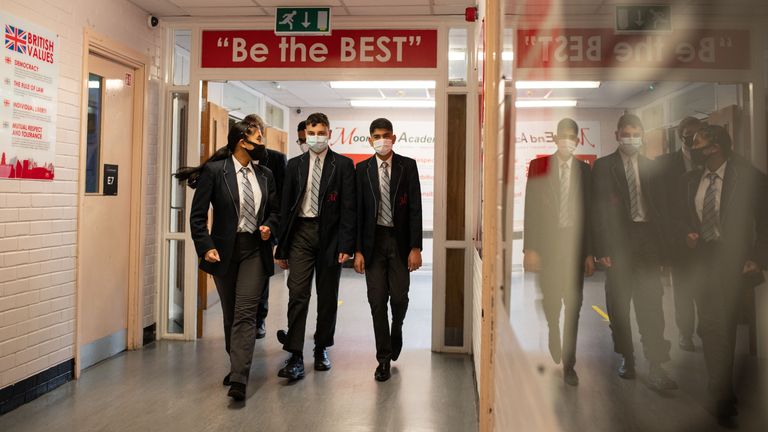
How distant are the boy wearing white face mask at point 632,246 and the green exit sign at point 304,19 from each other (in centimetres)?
420

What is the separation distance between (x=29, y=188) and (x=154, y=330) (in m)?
1.81

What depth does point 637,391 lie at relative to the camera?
32 cm

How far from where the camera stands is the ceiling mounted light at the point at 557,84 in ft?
1.19

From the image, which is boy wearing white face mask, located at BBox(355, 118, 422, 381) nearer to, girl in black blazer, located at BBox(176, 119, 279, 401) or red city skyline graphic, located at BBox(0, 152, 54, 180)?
girl in black blazer, located at BBox(176, 119, 279, 401)

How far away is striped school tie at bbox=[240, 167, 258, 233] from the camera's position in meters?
3.34

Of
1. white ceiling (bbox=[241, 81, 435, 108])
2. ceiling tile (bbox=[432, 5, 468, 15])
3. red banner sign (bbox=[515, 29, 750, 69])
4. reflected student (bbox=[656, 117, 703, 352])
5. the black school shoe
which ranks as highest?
white ceiling (bbox=[241, 81, 435, 108])

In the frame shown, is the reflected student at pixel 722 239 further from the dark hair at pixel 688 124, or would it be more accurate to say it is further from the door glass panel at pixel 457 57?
the door glass panel at pixel 457 57

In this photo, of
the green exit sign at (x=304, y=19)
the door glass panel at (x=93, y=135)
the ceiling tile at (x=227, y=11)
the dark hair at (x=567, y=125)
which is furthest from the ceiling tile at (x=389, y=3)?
the dark hair at (x=567, y=125)

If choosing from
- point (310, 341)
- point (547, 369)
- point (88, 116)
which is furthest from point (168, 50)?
point (547, 369)

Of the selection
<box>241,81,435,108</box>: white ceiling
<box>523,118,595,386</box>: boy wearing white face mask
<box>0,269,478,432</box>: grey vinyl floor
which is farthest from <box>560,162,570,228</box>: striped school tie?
<box>241,81,435,108</box>: white ceiling

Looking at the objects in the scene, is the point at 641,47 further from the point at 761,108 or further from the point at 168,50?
the point at 168,50

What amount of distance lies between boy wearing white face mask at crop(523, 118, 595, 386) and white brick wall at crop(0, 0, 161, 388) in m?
3.24

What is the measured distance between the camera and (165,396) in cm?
322

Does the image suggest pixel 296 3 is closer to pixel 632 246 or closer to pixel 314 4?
pixel 314 4
